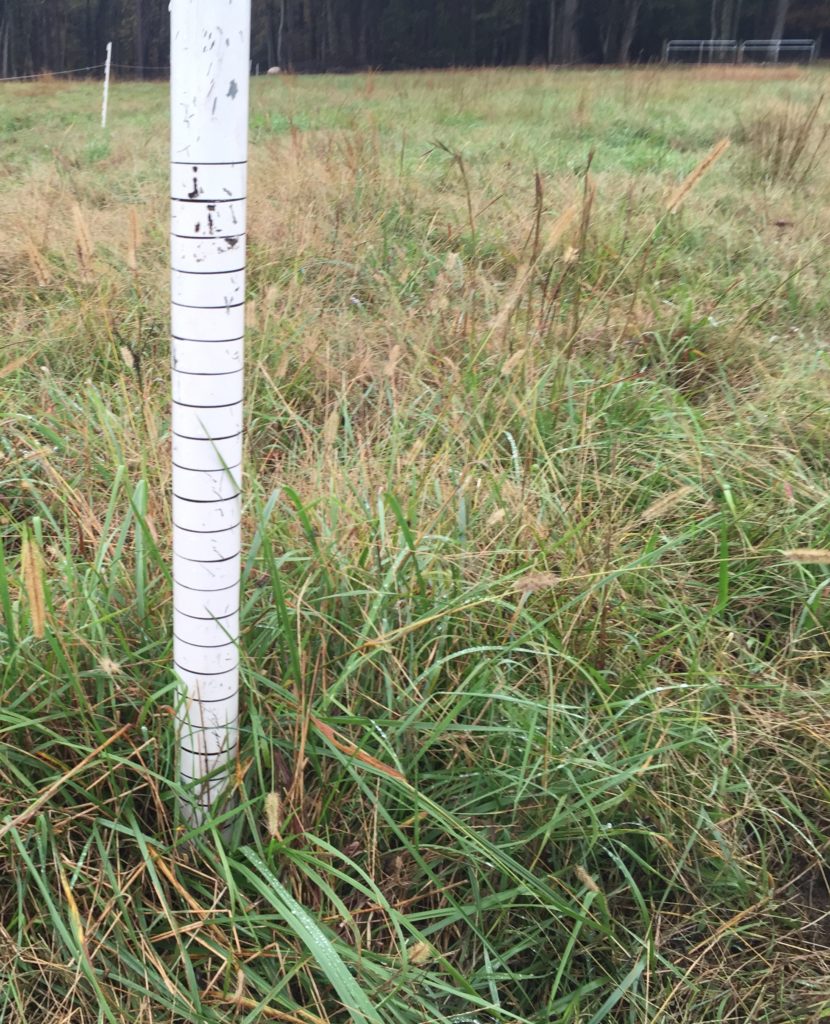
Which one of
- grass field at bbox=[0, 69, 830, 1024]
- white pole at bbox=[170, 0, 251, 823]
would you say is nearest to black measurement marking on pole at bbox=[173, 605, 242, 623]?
white pole at bbox=[170, 0, 251, 823]

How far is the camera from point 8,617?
1.34 meters

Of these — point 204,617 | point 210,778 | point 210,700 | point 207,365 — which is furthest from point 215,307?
point 210,778

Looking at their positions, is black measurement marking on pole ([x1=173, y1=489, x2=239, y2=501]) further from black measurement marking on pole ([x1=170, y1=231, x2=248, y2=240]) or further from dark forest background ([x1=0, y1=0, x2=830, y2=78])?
dark forest background ([x1=0, y1=0, x2=830, y2=78])

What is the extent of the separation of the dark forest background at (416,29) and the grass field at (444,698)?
2899cm

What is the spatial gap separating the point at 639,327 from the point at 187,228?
2.07 metres

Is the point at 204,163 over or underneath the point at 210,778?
over

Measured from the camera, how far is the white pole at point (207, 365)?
1.01 metres

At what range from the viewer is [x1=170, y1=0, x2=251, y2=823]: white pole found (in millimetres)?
1014

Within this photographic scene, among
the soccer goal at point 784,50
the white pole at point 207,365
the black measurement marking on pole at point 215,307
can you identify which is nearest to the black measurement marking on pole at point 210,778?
the white pole at point 207,365

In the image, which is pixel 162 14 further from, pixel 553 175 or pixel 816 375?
pixel 816 375

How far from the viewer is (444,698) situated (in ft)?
5.00

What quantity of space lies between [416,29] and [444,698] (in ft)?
128

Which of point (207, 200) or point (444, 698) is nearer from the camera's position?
point (207, 200)

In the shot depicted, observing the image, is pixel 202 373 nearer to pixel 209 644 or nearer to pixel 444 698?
pixel 209 644
